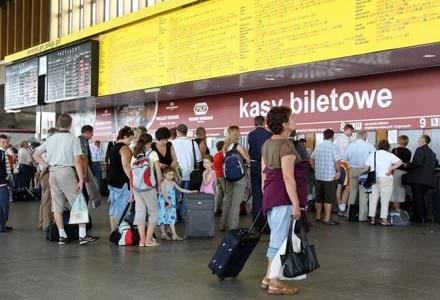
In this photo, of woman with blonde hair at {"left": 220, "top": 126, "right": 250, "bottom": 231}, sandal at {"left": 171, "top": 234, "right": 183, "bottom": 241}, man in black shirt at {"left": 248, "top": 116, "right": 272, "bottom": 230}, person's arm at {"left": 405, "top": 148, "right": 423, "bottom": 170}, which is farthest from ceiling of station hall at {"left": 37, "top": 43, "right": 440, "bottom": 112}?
sandal at {"left": 171, "top": 234, "right": 183, "bottom": 241}

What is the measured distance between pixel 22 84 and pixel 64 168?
11.0 metres

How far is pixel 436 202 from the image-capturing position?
1115 centimetres

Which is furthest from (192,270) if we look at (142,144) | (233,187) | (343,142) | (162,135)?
(343,142)

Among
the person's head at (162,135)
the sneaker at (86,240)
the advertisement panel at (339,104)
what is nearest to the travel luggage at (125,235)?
the sneaker at (86,240)

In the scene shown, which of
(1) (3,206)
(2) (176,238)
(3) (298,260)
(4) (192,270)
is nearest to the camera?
(3) (298,260)

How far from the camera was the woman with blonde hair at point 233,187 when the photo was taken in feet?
30.4

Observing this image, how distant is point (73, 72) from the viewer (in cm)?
1589

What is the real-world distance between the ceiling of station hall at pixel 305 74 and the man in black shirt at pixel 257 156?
1.69 meters

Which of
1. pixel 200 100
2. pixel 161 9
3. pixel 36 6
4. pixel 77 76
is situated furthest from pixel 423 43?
pixel 36 6

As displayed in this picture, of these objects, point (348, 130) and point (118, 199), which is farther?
point (348, 130)

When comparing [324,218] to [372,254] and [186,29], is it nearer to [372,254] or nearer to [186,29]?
[372,254]

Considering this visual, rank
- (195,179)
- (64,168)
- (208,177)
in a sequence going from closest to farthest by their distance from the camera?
(64,168) < (208,177) < (195,179)

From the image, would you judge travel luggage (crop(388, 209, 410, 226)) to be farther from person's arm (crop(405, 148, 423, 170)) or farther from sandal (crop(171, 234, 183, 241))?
sandal (crop(171, 234, 183, 241))

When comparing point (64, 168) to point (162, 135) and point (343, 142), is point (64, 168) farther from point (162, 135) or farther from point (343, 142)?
point (343, 142)
